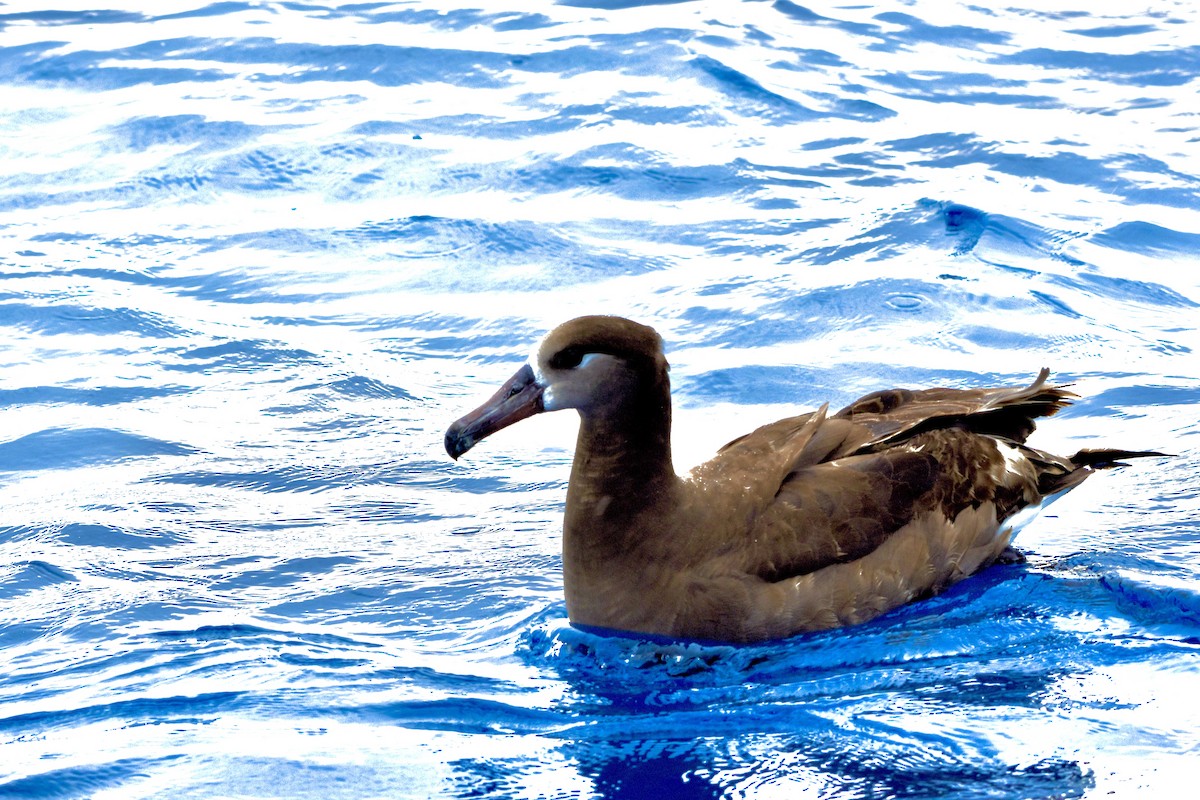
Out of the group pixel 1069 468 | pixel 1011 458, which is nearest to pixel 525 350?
pixel 1011 458

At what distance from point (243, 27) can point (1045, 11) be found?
8.32 metres

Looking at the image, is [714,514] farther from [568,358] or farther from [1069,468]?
[1069,468]

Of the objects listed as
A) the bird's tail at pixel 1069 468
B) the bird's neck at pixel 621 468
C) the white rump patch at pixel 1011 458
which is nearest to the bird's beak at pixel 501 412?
the bird's neck at pixel 621 468

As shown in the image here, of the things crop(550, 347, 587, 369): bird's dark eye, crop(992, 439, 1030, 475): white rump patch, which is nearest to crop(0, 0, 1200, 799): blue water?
crop(992, 439, 1030, 475): white rump patch

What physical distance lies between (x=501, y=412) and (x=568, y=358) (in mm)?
372

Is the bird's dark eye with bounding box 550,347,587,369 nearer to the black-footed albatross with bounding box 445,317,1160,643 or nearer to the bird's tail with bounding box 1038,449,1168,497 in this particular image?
the black-footed albatross with bounding box 445,317,1160,643

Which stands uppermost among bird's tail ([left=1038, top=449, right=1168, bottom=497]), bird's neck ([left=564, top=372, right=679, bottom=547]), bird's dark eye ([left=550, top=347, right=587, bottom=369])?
bird's dark eye ([left=550, top=347, right=587, bottom=369])

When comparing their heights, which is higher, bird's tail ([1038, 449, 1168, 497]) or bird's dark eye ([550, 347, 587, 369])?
bird's dark eye ([550, 347, 587, 369])

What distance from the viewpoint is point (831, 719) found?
6.05 meters

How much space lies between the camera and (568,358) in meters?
6.63

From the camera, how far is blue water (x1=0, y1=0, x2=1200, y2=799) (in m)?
6.03

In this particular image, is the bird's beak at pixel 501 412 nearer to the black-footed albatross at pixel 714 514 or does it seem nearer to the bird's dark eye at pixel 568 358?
the black-footed albatross at pixel 714 514

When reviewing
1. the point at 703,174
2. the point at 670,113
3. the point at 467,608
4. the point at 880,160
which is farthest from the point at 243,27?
the point at 467,608

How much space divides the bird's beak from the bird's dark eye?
13cm
